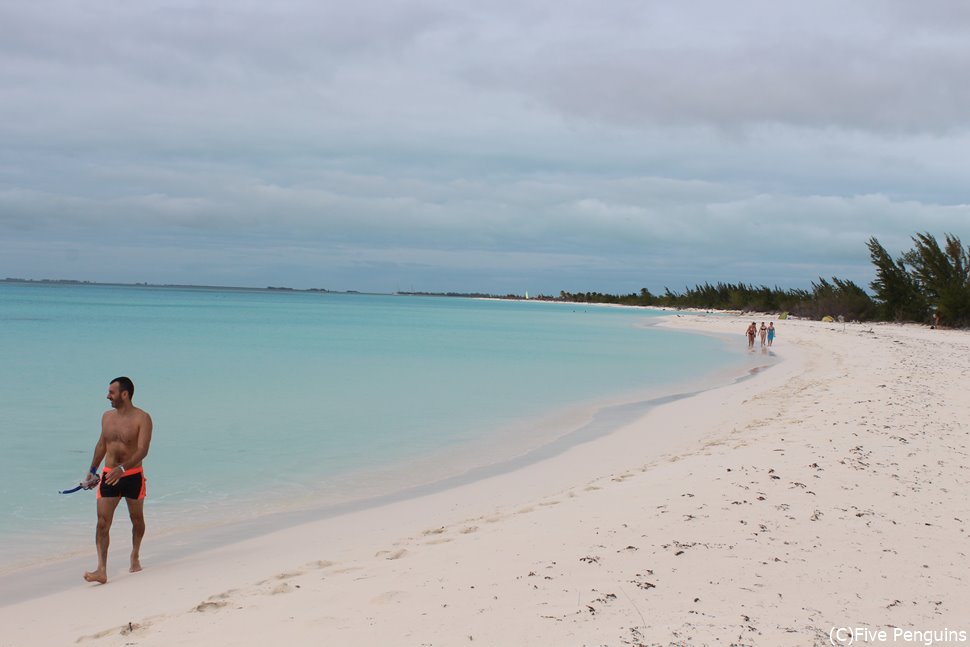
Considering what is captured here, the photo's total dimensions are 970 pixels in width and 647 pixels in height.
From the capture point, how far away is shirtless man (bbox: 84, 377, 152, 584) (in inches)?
223

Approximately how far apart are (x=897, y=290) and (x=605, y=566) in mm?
59615

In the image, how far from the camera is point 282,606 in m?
4.66

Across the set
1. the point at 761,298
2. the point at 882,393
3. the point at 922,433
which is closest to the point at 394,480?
the point at 922,433

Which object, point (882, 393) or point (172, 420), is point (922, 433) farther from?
point (172, 420)

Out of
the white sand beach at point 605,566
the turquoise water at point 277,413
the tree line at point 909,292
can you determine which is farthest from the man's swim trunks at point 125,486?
the tree line at point 909,292

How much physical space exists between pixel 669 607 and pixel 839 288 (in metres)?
72.8

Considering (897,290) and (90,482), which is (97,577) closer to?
(90,482)

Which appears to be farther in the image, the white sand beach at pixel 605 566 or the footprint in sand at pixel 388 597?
the footprint in sand at pixel 388 597

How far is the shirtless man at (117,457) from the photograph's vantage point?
567 centimetres

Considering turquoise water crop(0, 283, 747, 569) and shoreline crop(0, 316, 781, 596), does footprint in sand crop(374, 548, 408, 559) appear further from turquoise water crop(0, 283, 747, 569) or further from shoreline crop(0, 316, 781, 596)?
turquoise water crop(0, 283, 747, 569)

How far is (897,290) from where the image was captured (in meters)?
56.0

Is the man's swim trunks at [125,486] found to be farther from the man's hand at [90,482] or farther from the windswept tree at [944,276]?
the windswept tree at [944,276]

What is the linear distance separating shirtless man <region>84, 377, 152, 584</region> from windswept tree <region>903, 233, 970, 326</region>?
52.3 meters

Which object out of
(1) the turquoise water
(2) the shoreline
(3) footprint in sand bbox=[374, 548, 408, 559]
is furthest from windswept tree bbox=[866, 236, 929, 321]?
(3) footprint in sand bbox=[374, 548, 408, 559]
